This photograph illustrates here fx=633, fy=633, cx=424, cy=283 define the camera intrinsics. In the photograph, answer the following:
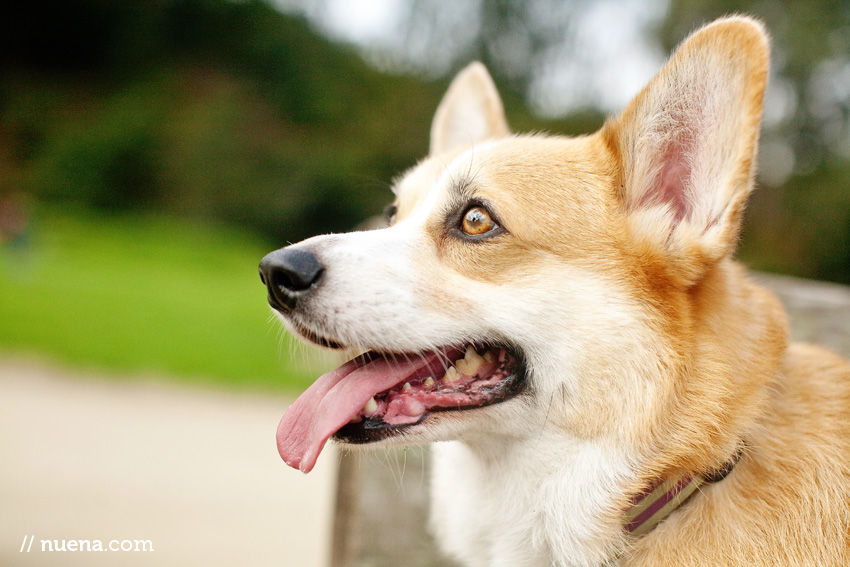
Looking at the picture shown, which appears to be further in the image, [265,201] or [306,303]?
[265,201]

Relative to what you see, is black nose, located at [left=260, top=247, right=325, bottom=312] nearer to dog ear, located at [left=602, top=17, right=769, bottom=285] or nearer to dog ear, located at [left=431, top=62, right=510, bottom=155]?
dog ear, located at [left=602, top=17, right=769, bottom=285]

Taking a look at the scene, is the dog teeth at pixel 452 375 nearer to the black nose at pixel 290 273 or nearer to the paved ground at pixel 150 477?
the black nose at pixel 290 273

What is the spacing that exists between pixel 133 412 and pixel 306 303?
21.3 ft

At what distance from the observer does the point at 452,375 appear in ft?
7.06

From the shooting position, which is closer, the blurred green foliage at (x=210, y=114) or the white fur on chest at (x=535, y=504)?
the white fur on chest at (x=535, y=504)

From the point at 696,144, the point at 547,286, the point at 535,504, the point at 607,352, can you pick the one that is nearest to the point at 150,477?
the point at 535,504

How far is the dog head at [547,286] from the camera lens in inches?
77.4

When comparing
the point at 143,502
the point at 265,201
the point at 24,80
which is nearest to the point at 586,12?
the point at 265,201

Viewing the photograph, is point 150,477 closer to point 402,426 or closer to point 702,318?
point 402,426

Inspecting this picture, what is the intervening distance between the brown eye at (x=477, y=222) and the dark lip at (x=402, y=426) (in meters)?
0.44

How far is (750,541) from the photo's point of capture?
1880 millimetres

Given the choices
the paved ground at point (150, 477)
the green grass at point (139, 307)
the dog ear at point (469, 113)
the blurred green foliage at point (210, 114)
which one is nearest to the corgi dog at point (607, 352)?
the dog ear at point (469, 113)

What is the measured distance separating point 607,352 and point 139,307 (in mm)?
10362

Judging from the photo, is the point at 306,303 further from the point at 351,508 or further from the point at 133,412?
the point at 133,412
